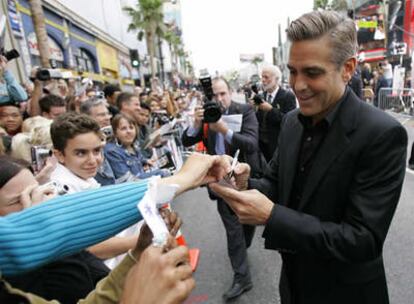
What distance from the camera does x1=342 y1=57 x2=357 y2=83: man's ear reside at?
1.42m

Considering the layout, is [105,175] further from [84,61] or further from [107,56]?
[107,56]

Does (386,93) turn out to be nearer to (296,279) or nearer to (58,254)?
(296,279)

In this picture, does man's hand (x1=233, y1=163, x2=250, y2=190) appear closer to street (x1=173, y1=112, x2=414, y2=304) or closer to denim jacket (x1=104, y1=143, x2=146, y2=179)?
street (x1=173, y1=112, x2=414, y2=304)

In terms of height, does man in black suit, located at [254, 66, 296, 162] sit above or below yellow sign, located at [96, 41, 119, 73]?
below

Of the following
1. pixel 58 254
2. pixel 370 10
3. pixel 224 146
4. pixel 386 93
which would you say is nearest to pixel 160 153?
pixel 224 146

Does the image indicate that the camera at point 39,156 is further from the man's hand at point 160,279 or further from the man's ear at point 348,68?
the man's ear at point 348,68

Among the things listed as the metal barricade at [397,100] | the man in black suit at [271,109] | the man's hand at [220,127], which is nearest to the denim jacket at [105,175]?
the man's hand at [220,127]

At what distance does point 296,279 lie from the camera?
1.63m

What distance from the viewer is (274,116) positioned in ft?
13.9

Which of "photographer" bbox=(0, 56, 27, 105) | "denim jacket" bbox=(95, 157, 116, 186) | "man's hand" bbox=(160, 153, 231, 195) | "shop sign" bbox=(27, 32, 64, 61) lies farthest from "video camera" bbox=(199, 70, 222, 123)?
"shop sign" bbox=(27, 32, 64, 61)

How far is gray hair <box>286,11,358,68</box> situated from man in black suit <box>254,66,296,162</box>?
2.78m

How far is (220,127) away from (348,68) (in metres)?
1.66

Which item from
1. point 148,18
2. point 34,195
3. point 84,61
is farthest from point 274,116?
point 148,18

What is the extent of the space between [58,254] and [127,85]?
2580 centimetres
